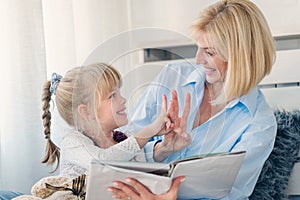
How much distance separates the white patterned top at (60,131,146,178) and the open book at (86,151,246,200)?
102mm

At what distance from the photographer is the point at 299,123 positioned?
1579 millimetres

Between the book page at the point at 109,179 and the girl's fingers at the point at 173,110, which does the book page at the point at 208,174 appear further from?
the girl's fingers at the point at 173,110

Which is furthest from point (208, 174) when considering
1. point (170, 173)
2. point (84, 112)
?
point (84, 112)

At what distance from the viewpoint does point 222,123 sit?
1.41 m

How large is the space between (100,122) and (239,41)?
1.72 ft

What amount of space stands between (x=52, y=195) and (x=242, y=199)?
1.83 feet

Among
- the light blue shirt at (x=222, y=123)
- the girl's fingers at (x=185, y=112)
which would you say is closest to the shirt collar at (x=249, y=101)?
the light blue shirt at (x=222, y=123)

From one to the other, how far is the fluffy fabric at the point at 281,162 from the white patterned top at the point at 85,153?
45 centimetres

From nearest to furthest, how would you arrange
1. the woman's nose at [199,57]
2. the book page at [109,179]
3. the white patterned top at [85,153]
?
1. the book page at [109,179]
2. the white patterned top at [85,153]
3. the woman's nose at [199,57]

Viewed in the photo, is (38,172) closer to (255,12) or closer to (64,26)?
(64,26)

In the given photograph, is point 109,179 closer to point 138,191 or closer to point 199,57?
point 138,191

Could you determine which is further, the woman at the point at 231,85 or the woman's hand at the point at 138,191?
the woman at the point at 231,85

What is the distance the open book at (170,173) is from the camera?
108 cm

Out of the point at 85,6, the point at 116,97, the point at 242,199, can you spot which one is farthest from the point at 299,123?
the point at 85,6
